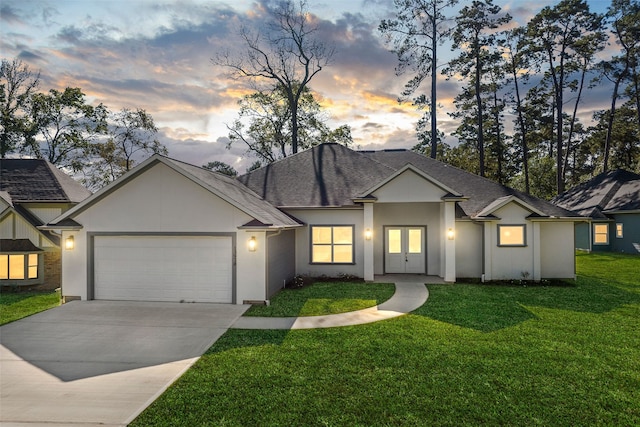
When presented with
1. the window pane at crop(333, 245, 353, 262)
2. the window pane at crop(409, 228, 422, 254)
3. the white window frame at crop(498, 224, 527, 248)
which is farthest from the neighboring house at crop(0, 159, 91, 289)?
the white window frame at crop(498, 224, 527, 248)

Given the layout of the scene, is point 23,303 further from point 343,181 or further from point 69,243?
point 343,181

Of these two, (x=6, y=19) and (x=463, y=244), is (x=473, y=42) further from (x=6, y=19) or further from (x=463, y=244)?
(x=6, y=19)

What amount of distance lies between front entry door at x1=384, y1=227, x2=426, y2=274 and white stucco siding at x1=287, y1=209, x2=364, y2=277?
1.68 m

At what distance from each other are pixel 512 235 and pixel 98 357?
1384 centimetres

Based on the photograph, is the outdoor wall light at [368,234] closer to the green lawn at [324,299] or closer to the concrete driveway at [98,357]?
the green lawn at [324,299]

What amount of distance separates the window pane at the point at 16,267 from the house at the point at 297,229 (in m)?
4.56

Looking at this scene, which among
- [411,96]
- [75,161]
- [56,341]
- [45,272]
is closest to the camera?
[56,341]

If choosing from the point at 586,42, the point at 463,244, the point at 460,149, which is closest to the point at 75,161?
the point at 463,244

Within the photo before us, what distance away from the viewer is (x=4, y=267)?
40.9 ft

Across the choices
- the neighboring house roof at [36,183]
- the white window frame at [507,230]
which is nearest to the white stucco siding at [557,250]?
the white window frame at [507,230]

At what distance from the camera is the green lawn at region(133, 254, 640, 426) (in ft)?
13.5

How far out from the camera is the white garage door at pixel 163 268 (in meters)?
→ 9.69

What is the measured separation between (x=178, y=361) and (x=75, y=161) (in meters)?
29.0

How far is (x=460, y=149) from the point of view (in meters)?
34.8
